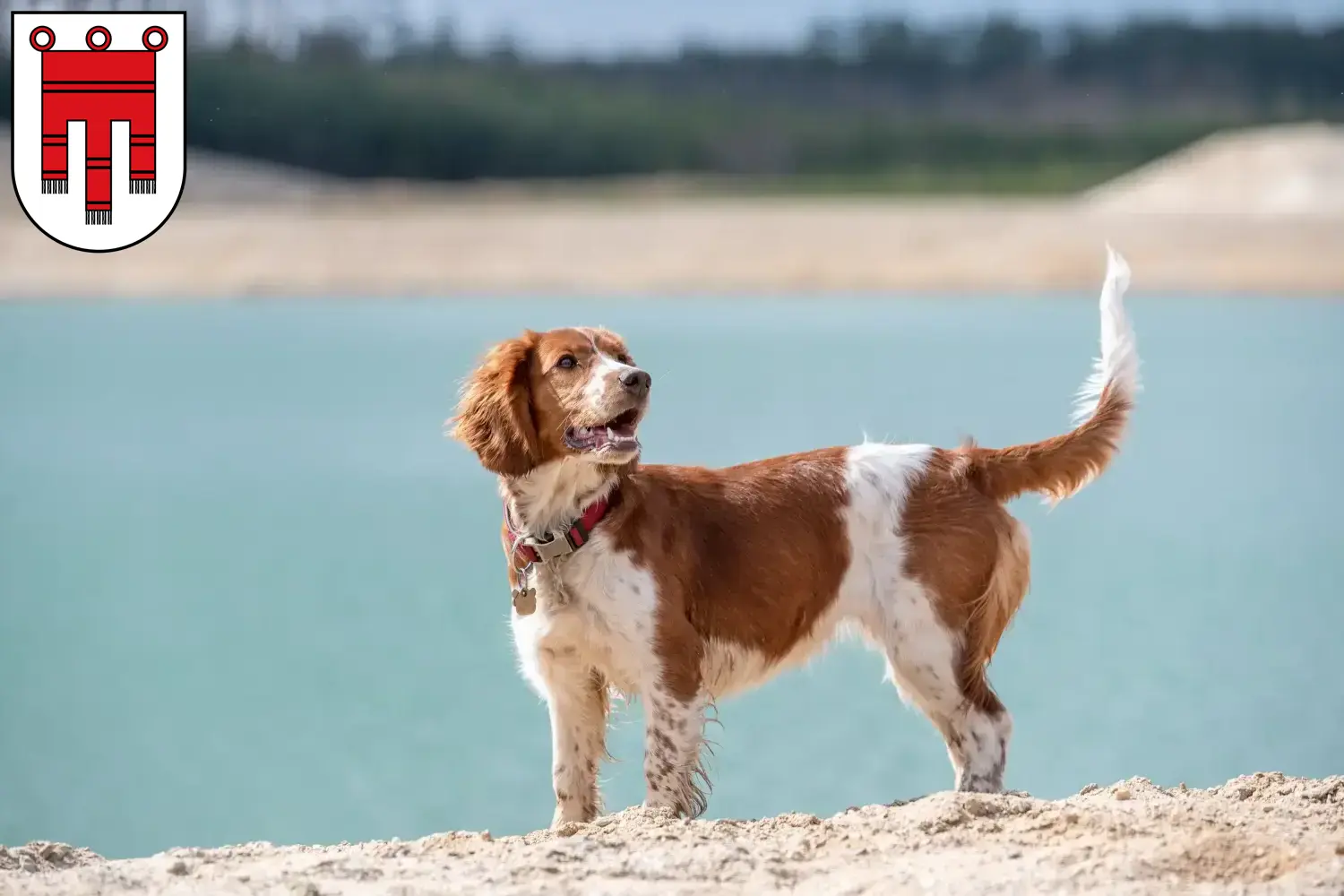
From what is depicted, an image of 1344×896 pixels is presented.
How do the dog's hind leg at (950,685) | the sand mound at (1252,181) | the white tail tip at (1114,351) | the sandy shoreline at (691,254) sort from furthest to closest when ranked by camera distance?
the sand mound at (1252,181), the sandy shoreline at (691,254), the white tail tip at (1114,351), the dog's hind leg at (950,685)

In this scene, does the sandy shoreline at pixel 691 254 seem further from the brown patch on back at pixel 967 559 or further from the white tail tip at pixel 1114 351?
the brown patch on back at pixel 967 559

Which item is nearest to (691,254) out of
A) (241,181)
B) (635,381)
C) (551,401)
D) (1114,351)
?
(241,181)

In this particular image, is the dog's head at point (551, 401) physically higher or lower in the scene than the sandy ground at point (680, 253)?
lower

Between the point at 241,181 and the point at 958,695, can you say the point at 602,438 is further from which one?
Answer: the point at 241,181

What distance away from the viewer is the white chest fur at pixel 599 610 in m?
5.63

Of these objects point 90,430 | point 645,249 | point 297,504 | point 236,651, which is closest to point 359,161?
point 645,249

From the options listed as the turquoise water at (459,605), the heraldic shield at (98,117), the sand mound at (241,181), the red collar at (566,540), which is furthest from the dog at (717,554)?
the sand mound at (241,181)

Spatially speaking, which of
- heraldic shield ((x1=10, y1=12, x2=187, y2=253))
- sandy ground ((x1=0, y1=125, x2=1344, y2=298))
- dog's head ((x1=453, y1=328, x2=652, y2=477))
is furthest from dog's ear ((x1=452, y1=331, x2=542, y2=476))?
sandy ground ((x1=0, y1=125, x2=1344, y2=298))

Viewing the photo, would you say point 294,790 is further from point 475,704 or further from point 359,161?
point 359,161

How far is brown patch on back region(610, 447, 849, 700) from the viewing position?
5.72 metres

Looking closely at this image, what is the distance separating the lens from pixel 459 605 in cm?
1510

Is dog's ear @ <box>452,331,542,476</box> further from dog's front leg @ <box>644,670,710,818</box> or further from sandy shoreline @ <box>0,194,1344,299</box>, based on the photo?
sandy shoreline @ <box>0,194,1344,299</box>

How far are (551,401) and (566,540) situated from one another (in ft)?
1.55

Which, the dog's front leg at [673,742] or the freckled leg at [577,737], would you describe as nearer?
the dog's front leg at [673,742]
